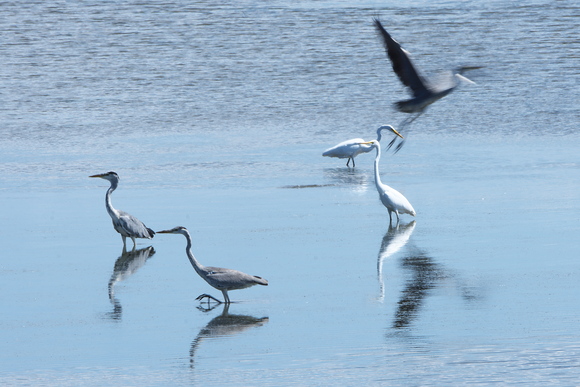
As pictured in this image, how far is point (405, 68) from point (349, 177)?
5205 mm

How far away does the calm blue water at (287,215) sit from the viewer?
7.55m

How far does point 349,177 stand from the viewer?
15.3 metres

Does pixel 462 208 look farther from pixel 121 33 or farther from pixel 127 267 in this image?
pixel 121 33

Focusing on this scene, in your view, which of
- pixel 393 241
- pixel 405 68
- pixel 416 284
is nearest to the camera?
pixel 416 284

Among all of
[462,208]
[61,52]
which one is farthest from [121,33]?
[462,208]

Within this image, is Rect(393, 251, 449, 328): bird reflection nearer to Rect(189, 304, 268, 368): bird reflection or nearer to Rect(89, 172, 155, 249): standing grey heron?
Rect(189, 304, 268, 368): bird reflection

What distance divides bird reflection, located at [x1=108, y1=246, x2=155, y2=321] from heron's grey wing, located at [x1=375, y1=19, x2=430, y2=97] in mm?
3320

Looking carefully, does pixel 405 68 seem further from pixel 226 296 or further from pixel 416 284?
pixel 226 296

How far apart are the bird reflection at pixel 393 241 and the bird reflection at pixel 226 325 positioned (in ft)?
4.99

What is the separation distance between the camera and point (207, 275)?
8914 millimetres

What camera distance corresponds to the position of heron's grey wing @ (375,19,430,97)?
10.0 m

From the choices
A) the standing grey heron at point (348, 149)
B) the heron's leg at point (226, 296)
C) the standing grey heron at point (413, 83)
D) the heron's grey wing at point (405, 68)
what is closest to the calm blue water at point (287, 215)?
the heron's leg at point (226, 296)

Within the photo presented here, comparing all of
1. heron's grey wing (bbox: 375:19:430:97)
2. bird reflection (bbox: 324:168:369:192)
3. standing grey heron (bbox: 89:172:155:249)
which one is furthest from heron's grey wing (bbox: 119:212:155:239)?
bird reflection (bbox: 324:168:369:192)

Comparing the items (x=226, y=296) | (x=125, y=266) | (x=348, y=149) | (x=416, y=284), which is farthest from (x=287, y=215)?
(x=348, y=149)
